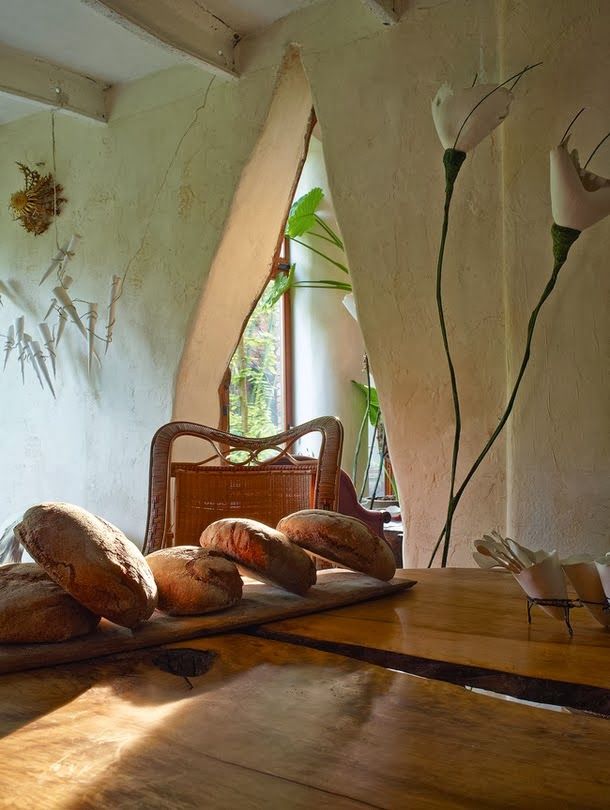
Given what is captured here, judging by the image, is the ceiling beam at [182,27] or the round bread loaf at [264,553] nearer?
the round bread loaf at [264,553]

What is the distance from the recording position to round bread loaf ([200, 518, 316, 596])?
1.05 m

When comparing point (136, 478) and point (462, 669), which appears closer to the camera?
point (462, 669)

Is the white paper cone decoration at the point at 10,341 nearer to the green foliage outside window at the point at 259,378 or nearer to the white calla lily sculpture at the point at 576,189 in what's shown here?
the green foliage outside window at the point at 259,378

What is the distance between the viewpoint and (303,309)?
554cm

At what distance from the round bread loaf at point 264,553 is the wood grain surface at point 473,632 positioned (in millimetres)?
69

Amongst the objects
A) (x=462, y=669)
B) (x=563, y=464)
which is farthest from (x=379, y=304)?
(x=462, y=669)

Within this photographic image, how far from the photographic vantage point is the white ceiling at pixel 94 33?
290cm

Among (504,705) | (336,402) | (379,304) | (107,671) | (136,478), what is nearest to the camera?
(504,705)

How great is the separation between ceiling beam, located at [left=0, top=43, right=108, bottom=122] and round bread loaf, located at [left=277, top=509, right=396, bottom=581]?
2.84m

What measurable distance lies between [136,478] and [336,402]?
213cm

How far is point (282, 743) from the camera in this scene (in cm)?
59

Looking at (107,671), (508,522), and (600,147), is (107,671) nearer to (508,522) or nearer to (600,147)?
(508,522)

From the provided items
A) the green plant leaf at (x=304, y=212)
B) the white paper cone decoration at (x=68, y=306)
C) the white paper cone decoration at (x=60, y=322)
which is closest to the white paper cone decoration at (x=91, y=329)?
the white paper cone decoration at (x=68, y=306)

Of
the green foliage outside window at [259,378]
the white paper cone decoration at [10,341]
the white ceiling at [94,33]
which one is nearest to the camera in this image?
the white ceiling at [94,33]
